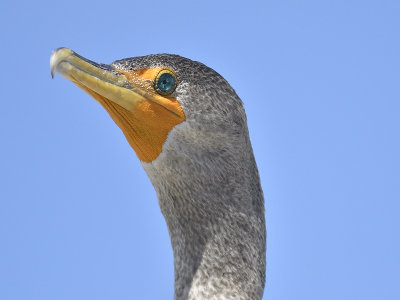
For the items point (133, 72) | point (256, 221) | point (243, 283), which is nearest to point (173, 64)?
point (133, 72)

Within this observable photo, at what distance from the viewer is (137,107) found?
5121 mm

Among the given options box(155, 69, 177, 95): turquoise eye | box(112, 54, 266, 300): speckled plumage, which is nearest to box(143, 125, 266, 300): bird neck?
box(112, 54, 266, 300): speckled plumage

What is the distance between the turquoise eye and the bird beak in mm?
49

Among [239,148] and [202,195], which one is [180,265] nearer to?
[202,195]

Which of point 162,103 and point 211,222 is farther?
point 211,222

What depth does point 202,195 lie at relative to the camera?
527 cm

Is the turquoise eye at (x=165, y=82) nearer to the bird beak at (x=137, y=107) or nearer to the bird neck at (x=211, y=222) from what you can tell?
the bird beak at (x=137, y=107)

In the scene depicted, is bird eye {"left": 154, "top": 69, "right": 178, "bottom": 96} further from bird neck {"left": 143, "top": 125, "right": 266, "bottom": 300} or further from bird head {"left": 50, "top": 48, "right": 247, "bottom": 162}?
bird neck {"left": 143, "top": 125, "right": 266, "bottom": 300}

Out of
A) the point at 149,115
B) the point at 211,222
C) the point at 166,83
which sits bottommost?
the point at 211,222

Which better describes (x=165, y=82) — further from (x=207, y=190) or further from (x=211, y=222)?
(x=211, y=222)

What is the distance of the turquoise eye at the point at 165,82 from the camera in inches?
204

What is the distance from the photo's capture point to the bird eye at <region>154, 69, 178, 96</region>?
17.0 ft

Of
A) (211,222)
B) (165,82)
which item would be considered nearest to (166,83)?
(165,82)

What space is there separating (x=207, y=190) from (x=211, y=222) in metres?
0.25
